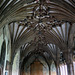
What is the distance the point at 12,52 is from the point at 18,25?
10.2 feet

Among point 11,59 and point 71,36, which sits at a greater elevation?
point 71,36

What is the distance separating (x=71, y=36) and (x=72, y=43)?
1017 millimetres

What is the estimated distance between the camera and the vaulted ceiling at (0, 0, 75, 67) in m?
8.92

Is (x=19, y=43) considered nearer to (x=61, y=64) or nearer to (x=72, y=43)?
(x=72, y=43)

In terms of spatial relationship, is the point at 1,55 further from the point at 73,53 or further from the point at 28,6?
the point at 73,53

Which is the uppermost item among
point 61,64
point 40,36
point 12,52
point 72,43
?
point 40,36

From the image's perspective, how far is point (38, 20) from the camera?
13.1 m

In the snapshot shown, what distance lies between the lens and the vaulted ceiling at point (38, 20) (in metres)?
8.92

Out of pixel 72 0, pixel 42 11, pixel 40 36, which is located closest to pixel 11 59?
pixel 40 36

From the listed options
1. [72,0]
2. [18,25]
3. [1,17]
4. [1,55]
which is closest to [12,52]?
[18,25]

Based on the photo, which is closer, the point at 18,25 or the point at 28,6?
the point at 28,6

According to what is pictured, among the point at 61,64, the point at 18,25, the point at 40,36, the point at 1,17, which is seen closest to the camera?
the point at 1,17

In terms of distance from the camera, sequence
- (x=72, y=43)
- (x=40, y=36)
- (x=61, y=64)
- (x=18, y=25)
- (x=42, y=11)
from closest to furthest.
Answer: (x=42, y=11), (x=18, y=25), (x=72, y=43), (x=40, y=36), (x=61, y=64)

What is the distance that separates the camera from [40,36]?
1711 centimetres
